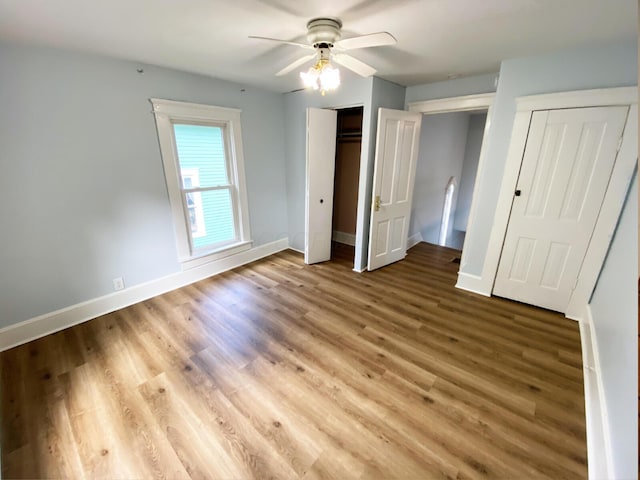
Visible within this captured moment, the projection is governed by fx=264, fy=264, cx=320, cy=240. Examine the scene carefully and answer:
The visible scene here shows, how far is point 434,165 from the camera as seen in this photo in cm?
473

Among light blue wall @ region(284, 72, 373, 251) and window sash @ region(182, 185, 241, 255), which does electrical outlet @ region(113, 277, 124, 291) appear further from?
light blue wall @ region(284, 72, 373, 251)

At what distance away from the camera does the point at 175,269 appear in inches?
125

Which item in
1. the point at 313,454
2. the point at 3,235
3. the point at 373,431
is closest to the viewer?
the point at 313,454

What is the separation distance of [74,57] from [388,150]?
3101 mm

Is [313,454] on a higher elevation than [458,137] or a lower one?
lower

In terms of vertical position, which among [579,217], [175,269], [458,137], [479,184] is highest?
[458,137]

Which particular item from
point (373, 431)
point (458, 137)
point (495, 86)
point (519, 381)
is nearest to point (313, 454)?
point (373, 431)

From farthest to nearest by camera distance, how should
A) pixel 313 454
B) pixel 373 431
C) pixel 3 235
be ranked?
1. pixel 3 235
2. pixel 373 431
3. pixel 313 454

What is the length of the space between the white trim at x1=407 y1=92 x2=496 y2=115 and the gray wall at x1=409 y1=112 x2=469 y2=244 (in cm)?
69

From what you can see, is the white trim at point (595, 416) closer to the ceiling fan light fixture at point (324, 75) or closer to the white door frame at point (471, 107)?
the white door frame at point (471, 107)

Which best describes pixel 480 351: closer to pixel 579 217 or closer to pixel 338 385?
pixel 338 385

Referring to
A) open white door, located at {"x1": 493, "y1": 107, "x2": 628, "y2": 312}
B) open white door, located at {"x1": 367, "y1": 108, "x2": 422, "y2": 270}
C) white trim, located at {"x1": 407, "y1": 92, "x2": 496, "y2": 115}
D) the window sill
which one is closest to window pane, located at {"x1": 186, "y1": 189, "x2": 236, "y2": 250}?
the window sill

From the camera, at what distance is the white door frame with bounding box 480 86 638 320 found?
2105mm

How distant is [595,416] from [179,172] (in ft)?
13.1
